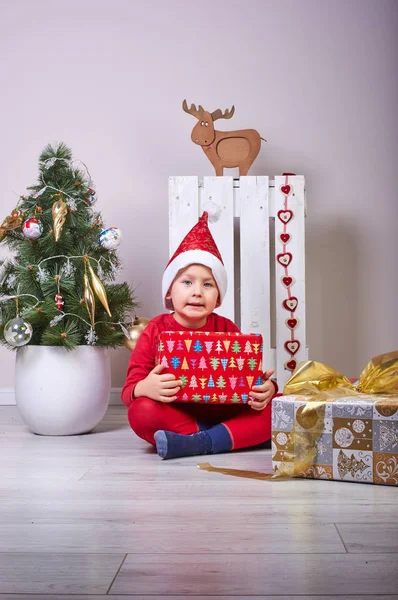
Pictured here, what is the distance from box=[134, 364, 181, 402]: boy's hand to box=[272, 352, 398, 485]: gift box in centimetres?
32

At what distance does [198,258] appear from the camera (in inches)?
74.2

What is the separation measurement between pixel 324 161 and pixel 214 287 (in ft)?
3.70

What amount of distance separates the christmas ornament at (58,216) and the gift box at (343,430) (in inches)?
35.7

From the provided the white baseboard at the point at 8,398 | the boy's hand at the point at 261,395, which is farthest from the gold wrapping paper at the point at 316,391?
the white baseboard at the point at 8,398

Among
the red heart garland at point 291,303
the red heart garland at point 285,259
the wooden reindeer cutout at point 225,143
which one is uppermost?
the wooden reindeer cutout at point 225,143

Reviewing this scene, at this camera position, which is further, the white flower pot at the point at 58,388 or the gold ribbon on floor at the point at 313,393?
the white flower pot at the point at 58,388

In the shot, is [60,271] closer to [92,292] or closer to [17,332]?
[92,292]

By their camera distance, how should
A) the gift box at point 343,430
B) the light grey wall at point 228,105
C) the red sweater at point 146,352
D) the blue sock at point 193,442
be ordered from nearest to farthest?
1. the gift box at point 343,430
2. the blue sock at point 193,442
3. the red sweater at point 146,352
4. the light grey wall at point 228,105

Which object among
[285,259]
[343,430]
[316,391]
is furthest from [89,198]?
[343,430]

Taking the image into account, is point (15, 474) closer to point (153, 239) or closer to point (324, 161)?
point (153, 239)

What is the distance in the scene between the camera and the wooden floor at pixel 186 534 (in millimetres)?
820

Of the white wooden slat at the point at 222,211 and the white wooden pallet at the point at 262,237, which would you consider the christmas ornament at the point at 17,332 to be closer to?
the white wooden pallet at the point at 262,237

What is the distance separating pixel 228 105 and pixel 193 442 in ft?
5.31

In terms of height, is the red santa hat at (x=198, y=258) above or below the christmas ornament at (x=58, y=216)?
below
